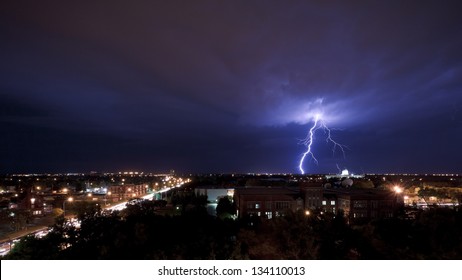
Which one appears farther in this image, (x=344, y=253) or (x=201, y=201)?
(x=201, y=201)

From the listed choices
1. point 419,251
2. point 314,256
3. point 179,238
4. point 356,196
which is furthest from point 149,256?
point 356,196

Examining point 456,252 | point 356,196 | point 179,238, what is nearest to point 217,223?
point 179,238

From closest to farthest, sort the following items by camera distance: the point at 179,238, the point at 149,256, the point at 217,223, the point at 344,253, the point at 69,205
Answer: the point at 149,256, the point at 344,253, the point at 179,238, the point at 217,223, the point at 69,205

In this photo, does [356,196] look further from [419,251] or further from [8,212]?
[8,212]

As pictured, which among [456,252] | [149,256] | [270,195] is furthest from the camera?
[270,195]
